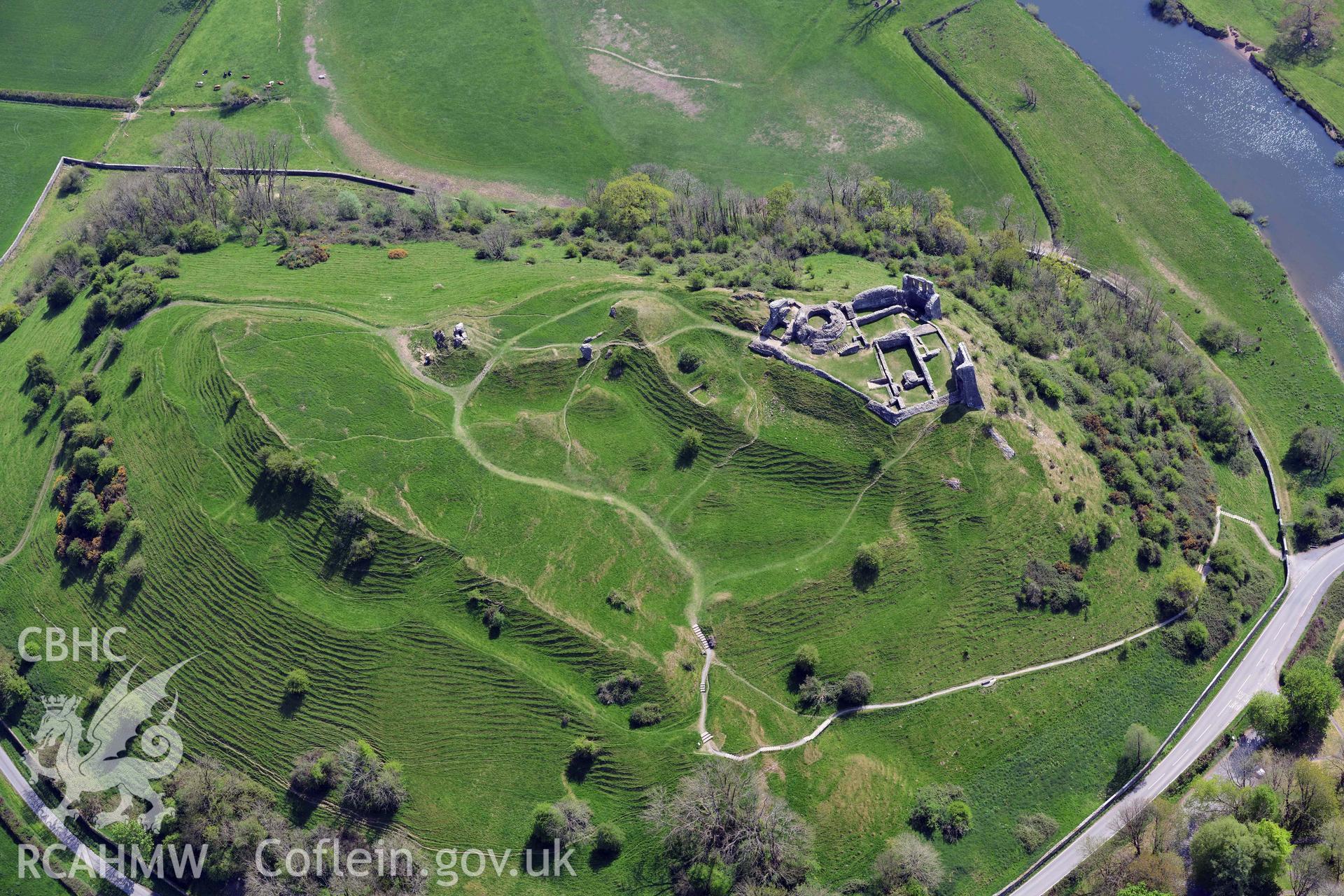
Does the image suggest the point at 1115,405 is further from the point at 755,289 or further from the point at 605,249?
the point at 605,249

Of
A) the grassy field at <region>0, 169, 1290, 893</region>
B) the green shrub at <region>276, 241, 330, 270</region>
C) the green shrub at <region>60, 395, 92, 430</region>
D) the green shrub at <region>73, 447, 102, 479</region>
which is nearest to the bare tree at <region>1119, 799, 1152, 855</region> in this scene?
the grassy field at <region>0, 169, 1290, 893</region>

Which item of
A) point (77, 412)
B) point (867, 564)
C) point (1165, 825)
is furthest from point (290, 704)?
point (1165, 825)

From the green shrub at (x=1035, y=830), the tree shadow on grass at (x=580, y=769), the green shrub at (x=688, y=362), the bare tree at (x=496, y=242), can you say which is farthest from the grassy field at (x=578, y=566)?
the bare tree at (x=496, y=242)

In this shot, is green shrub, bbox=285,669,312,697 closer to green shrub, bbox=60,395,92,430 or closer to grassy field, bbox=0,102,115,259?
green shrub, bbox=60,395,92,430

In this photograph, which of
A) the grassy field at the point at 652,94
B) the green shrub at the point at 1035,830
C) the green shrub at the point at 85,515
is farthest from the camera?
the grassy field at the point at 652,94

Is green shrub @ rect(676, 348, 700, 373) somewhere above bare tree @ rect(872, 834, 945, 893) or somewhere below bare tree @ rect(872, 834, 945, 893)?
above

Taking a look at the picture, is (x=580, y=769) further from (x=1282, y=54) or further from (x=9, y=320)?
(x=1282, y=54)

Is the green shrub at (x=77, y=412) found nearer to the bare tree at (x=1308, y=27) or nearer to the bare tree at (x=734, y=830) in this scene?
the bare tree at (x=734, y=830)
